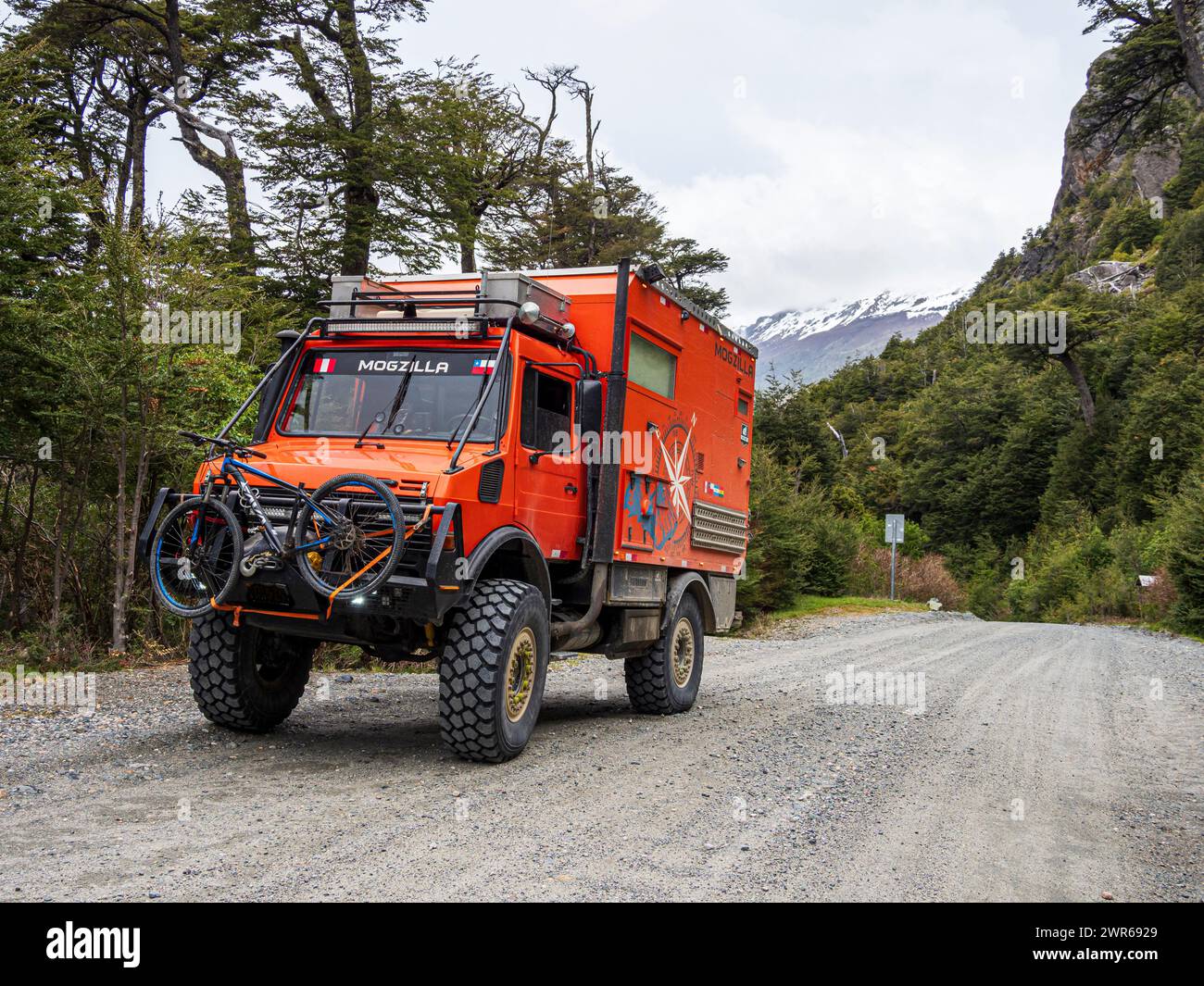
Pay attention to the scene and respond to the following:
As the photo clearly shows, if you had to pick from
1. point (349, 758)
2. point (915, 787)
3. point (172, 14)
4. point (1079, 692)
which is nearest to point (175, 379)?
point (349, 758)

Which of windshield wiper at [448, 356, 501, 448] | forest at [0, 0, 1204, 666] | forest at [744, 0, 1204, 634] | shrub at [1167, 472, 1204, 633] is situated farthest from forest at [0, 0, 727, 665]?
shrub at [1167, 472, 1204, 633]

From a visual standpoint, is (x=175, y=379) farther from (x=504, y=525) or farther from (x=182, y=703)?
(x=504, y=525)

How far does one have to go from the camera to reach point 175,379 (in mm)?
11547

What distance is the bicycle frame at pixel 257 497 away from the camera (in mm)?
6312

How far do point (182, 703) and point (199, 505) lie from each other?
10.4 ft

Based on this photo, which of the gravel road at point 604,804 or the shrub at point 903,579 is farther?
the shrub at point 903,579

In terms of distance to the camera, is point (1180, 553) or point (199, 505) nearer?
point (199, 505)

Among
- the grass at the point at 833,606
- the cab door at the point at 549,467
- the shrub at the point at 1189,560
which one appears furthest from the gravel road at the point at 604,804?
the shrub at the point at 1189,560

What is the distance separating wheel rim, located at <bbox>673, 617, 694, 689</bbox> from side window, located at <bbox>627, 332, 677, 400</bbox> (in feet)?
8.03

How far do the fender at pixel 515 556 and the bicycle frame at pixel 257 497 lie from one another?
3.39ft

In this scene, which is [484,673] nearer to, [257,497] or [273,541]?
[273,541]

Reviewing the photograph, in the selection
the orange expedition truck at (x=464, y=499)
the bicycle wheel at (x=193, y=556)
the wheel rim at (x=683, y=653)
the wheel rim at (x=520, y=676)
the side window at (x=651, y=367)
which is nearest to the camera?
the orange expedition truck at (x=464, y=499)

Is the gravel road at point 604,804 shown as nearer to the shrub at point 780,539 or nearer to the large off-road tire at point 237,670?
the large off-road tire at point 237,670
